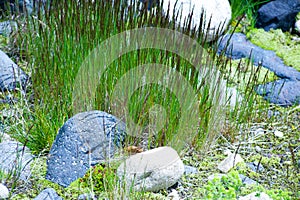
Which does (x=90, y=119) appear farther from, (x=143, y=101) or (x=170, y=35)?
(x=170, y=35)

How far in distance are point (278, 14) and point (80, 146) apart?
3.86m

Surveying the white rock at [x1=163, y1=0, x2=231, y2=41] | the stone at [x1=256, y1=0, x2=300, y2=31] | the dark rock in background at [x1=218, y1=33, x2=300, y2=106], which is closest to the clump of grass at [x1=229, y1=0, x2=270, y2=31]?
the stone at [x1=256, y1=0, x2=300, y2=31]

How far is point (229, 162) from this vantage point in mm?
3498

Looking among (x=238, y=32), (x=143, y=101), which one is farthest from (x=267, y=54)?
(x=143, y=101)

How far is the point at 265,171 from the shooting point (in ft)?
11.6

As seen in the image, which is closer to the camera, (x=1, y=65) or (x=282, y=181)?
(x=282, y=181)

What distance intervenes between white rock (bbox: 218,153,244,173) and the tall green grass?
228mm

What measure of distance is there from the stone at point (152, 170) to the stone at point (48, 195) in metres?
0.44

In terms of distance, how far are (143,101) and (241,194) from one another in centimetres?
99

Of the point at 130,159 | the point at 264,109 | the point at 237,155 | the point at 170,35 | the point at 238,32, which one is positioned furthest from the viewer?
the point at 238,32

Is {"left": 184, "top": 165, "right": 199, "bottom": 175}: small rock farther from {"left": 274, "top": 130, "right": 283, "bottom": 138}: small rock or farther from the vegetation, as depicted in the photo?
{"left": 274, "top": 130, "right": 283, "bottom": 138}: small rock

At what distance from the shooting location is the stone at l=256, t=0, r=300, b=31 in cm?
602

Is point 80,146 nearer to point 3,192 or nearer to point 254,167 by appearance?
point 3,192

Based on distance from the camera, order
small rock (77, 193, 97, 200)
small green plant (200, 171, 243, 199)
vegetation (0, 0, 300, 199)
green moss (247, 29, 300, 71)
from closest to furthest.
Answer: small green plant (200, 171, 243, 199) < small rock (77, 193, 97, 200) < vegetation (0, 0, 300, 199) < green moss (247, 29, 300, 71)
